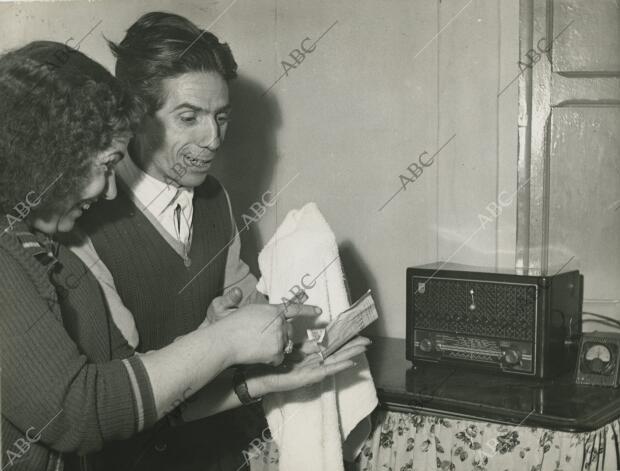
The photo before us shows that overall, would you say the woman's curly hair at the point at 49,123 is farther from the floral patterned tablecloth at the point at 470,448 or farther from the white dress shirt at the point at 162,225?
the floral patterned tablecloth at the point at 470,448

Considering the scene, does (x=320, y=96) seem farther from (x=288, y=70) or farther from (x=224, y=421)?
(x=224, y=421)

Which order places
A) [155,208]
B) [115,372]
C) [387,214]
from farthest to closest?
[387,214] → [155,208] → [115,372]

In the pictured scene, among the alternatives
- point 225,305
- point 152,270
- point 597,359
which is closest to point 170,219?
point 152,270

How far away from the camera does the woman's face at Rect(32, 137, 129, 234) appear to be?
129cm

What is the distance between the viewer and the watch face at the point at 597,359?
1.75 metres

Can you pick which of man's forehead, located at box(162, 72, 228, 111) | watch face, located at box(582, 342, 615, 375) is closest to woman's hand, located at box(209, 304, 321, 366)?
man's forehead, located at box(162, 72, 228, 111)

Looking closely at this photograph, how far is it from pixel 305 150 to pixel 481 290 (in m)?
0.83

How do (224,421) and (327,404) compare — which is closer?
(327,404)

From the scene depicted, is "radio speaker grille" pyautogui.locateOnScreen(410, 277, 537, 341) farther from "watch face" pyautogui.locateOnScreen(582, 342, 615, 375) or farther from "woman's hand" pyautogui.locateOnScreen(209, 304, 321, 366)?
"woman's hand" pyautogui.locateOnScreen(209, 304, 321, 366)

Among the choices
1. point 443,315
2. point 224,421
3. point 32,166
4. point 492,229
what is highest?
point 32,166

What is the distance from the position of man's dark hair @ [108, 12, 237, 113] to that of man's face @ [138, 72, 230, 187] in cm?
2

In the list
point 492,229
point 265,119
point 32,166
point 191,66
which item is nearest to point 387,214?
point 492,229

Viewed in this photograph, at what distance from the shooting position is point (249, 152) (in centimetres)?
246

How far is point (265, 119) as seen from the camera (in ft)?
7.94
